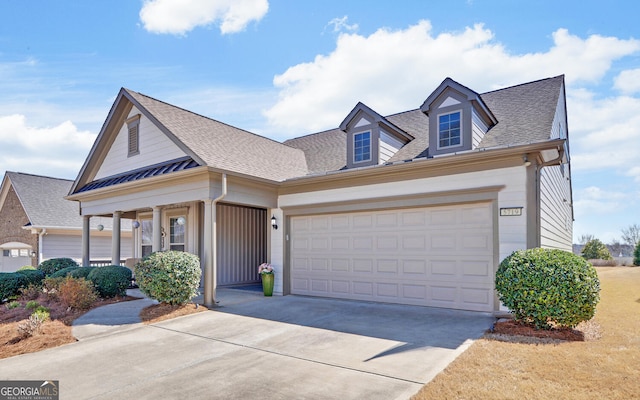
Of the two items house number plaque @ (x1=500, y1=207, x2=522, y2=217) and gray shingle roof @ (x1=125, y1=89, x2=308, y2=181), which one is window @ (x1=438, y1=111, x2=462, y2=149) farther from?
gray shingle roof @ (x1=125, y1=89, x2=308, y2=181)

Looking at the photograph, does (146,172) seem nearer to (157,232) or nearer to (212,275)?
(157,232)

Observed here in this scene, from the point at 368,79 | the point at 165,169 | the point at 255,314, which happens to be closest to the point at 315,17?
the point at 368,79

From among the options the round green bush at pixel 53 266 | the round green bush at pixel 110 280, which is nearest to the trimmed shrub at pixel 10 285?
the round green bush at pixel 53 266

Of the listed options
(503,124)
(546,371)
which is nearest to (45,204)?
(503,124)

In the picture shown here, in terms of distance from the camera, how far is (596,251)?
89.4 ft

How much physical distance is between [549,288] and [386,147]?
6007 millimetres

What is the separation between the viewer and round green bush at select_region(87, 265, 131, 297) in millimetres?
10773

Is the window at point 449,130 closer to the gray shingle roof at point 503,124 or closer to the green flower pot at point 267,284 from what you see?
the gray shingle roof at point 503,124

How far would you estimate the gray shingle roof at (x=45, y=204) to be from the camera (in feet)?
64.7

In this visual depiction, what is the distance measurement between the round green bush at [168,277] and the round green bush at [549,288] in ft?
22.7

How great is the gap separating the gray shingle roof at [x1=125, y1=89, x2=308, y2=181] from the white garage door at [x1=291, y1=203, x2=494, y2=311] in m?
2.01

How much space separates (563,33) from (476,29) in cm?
256

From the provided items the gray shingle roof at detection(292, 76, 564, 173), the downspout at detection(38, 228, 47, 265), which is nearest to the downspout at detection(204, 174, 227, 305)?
the gray shingle roof at detection(292, 76, 564, 173)

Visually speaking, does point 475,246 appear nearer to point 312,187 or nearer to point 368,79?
point 312,187
